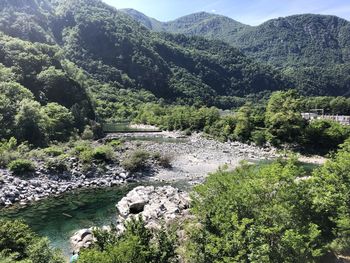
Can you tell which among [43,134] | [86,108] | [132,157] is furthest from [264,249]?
[86,108]

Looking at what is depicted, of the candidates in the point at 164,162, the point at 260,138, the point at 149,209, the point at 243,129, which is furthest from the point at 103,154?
the point at 243,129

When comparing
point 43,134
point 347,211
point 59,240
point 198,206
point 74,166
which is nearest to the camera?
point 347,211

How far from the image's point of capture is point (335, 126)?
77312mm

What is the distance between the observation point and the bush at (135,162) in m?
52.7

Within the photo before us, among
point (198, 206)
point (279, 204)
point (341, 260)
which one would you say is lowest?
point (341, 260)

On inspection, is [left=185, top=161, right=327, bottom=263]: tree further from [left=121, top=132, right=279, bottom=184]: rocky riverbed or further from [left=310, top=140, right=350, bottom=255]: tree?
[left=121, top=132, right=279, bottom=184]: rocky riverbed

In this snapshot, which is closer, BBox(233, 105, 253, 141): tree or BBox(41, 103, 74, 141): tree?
BBox(41, 103, 74, 141): tree

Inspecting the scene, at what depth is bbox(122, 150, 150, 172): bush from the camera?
5272 cm

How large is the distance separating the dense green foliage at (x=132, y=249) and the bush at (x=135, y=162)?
108 feet

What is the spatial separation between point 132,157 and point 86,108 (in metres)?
55.1

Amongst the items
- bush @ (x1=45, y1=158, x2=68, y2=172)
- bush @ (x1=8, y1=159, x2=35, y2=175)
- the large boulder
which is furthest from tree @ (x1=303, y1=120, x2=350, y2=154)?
bush @ (x1=8, y1=159, x2=35, y2=175)

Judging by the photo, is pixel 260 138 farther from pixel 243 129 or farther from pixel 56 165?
pixel 56 165

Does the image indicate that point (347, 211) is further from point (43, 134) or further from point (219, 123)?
point (219, 123)

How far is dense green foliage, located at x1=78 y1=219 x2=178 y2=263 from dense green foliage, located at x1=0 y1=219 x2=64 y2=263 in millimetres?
1722
